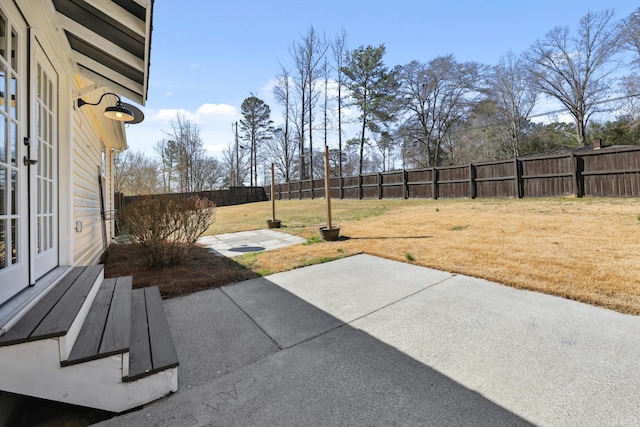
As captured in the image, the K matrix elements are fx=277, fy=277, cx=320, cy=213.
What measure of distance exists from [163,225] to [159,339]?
2.74 metres

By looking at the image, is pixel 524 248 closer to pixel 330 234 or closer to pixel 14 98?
pixel 330 234

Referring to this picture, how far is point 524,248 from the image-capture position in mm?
4332

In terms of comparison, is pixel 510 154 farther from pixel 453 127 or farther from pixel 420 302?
pixel 420 302

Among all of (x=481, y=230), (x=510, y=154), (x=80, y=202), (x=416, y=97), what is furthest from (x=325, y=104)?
(x=80, y=202)

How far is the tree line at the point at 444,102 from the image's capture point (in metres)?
18.5

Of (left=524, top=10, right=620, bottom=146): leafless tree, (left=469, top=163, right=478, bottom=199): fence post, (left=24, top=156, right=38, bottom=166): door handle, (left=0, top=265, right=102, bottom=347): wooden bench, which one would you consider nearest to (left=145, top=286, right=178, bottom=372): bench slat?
(left=0, top=265, right=102, bottom=347): wooden bench

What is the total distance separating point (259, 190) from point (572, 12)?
2471cm

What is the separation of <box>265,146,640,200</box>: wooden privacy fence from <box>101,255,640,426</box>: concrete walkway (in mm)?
8892

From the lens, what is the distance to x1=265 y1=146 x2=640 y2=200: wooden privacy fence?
827 cm

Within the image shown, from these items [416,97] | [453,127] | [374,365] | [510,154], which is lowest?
[374,365]

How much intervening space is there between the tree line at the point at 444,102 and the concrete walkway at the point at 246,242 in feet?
45.1

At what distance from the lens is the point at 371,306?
2.73 metres

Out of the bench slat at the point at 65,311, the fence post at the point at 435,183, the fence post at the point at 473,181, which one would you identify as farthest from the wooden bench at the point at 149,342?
the fence post at the point at 435,183

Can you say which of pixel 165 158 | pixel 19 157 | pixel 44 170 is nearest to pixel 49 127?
pixel 44 170
